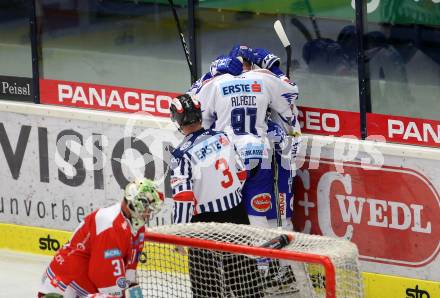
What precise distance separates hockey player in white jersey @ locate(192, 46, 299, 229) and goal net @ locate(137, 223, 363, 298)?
2.25ft

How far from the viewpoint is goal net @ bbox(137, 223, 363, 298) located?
7.20 m

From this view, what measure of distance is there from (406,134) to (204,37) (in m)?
1.58

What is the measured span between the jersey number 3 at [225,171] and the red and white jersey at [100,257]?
3.37 ft

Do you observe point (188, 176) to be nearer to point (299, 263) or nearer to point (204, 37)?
point (299, 263)

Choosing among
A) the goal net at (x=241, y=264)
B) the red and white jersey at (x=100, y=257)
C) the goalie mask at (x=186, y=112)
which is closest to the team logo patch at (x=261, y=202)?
the goal net at (x=241, y=264)

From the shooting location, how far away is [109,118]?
31.5 ft

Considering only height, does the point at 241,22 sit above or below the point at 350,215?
above

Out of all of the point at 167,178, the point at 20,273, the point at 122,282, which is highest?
the point at 122,282

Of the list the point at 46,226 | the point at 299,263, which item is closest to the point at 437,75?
the point at 299,263

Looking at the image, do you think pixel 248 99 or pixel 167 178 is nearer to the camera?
pixel 248 99

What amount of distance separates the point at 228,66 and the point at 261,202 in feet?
2.84

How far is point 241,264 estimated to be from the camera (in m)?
7.87

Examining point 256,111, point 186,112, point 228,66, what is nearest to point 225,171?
point 186,112

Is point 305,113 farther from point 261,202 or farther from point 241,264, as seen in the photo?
point 241,264
